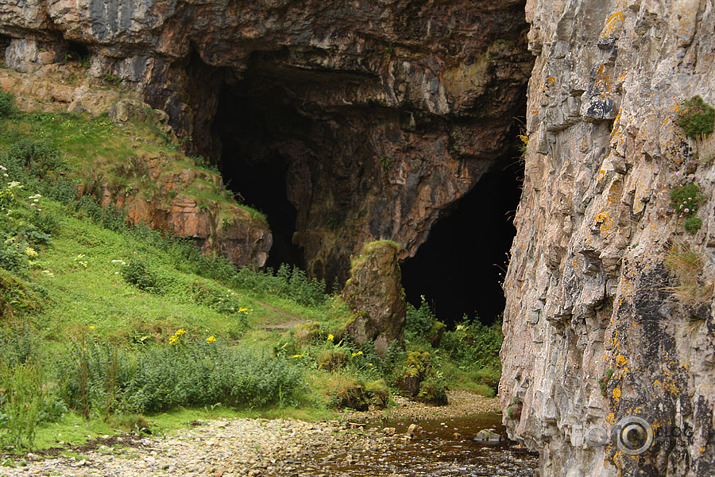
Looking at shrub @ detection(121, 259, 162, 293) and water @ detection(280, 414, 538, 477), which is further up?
shrub @ detection(121, 259, 162, 293)

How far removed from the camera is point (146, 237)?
→ 1994 cm

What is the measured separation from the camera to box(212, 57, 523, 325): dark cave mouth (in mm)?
28578

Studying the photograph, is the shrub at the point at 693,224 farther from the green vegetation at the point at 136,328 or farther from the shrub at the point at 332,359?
the shrub at the point at 332,359

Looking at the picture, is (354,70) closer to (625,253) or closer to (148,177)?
(148,177)

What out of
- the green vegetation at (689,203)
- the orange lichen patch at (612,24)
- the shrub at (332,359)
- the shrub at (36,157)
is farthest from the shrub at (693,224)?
the shrub at (36,157)

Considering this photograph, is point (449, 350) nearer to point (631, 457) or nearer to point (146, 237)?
point (146, 237)

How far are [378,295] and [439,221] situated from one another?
10.7m

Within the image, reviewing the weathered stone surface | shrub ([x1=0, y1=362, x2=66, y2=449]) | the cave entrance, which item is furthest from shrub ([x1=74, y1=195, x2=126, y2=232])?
shrub ([x1=0, y1=362, x2=66, y2=449])

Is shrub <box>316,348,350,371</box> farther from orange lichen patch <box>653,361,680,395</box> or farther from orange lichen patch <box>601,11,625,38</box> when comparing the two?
orange lichen patch <box>653,361,680,395</box>

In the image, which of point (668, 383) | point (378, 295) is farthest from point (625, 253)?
point (378, 295)

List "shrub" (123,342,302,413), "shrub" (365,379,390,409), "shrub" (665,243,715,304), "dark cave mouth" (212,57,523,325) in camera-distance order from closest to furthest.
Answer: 1. "shrub" (665,243,715,304)
2. "shrub" (123,342,302,413)
3. "shrub" (365,379,390,409)
4. "dark cave mouth" (212,57,523,325)

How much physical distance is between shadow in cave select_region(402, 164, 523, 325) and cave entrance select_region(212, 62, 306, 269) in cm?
577

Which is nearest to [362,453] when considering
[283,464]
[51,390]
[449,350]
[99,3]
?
[283,464]

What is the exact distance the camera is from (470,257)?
3067cm
